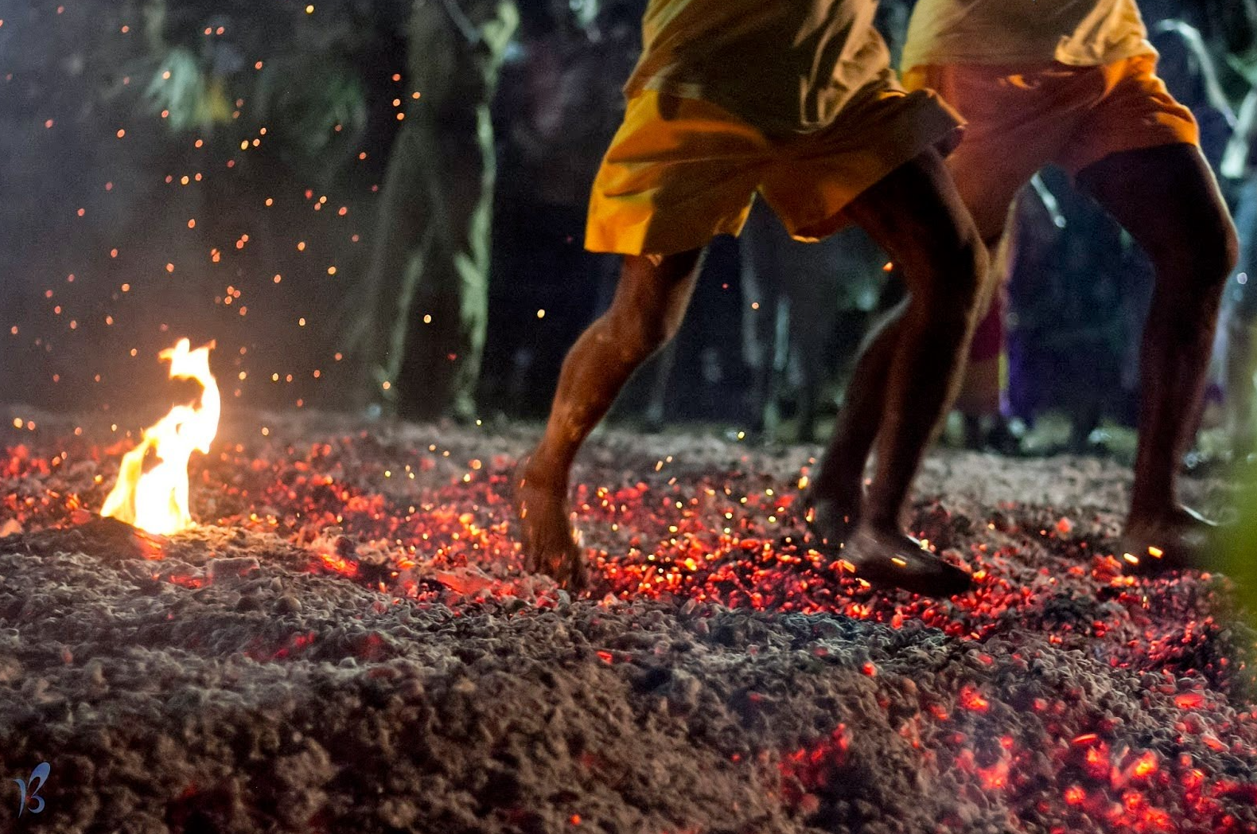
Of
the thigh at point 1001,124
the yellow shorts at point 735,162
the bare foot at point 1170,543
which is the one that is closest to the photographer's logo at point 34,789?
the yellow shorts at point 735,162

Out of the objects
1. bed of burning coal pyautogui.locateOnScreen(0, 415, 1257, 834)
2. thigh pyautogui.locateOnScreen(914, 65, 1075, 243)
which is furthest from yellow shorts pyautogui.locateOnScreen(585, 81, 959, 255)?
bed of burning coal pyautogui.locateOnScreen(0, 415, 1257, 834)

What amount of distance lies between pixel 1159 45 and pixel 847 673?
6444 millimetres

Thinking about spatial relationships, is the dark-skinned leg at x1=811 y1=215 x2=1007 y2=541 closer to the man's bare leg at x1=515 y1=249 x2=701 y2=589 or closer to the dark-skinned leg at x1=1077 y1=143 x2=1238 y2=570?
the dark-skinned leg at x1=1077 y1=143 x2=1238 y2=570

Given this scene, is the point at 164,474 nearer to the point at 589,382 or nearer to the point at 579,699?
the point at 589,382

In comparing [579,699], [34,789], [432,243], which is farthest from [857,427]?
[432,243]

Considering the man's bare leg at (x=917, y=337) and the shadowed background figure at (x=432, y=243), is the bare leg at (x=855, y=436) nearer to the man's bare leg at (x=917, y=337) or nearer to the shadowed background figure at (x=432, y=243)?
the man's bare leg at (x=917, y=337)

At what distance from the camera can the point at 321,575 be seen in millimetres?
2609

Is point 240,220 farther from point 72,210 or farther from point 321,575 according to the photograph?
point 321,575

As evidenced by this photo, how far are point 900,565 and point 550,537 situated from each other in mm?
913

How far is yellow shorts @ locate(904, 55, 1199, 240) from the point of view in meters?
3.30

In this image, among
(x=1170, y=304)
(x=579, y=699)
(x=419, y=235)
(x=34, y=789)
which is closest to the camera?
(x=34, y=789)

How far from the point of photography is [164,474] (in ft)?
10.8

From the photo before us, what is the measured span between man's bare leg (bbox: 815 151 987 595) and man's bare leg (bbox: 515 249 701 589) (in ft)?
1.63

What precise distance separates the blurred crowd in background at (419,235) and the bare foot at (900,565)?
14.1 feet
